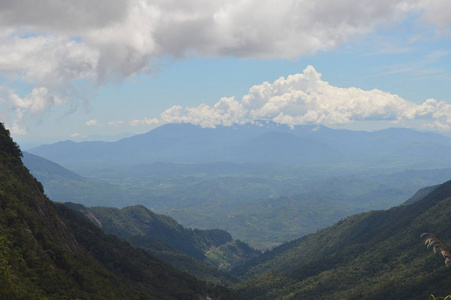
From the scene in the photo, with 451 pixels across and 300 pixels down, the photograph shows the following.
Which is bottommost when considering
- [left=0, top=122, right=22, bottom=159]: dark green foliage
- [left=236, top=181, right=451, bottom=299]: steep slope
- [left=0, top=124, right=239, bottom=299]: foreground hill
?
[left=236, top=181, right=451, bottom=299]: steep slope

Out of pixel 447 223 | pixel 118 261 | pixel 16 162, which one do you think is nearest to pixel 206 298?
pixel 118 261

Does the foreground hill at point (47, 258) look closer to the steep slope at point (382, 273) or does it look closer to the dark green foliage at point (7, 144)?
the dark green foliage at point (7, 144)

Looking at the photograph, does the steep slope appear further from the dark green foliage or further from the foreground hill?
the dark green foliage

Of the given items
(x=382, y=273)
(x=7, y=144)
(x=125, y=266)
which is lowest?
(x=382, y=273)

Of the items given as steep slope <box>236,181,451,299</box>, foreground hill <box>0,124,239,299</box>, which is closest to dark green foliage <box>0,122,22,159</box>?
foreground hill <box>0,124,239,299</box>

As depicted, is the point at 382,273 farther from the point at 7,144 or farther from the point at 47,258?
the point at 7,144

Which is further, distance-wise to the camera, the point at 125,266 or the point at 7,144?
the point at 125,266

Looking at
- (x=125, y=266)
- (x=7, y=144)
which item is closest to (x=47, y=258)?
(x=7, y=144)

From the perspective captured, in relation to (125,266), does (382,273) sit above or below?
below

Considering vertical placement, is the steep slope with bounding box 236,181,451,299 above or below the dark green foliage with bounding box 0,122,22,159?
below
